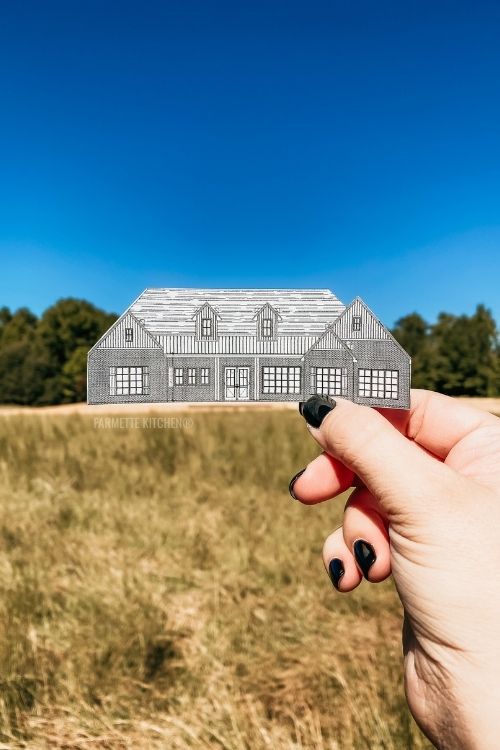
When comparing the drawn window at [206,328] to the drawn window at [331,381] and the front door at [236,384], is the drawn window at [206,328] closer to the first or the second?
the front door at [236,384]

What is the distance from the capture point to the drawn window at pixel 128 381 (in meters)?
2.54

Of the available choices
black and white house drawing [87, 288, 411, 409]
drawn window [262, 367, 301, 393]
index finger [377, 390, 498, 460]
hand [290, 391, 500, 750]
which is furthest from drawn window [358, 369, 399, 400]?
index finger [377, 390, 498, 460]

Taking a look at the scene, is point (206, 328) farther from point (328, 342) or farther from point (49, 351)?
point (49, 351)

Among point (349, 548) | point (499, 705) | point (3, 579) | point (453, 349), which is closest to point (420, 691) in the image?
point (499, 705)

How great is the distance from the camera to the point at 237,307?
281 cm

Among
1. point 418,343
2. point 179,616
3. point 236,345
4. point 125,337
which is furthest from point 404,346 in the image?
point 179,616

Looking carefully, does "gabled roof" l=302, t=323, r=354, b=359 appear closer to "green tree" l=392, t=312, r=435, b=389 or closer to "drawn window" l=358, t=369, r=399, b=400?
"drawn window" l=358, t=369, r=399, b=400

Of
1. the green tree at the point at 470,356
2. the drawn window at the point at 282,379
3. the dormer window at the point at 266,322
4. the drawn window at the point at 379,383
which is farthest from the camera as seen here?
the green tree at the point at 470,356

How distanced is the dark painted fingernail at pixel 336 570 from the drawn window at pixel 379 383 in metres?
1.37

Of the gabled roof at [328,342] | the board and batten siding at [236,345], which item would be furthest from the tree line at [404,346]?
the gabled roof at [328,342]

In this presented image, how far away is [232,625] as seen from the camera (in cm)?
496

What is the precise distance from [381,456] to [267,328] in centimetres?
99

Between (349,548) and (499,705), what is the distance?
1.21 metres

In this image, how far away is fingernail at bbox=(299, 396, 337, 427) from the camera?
8.00ft
